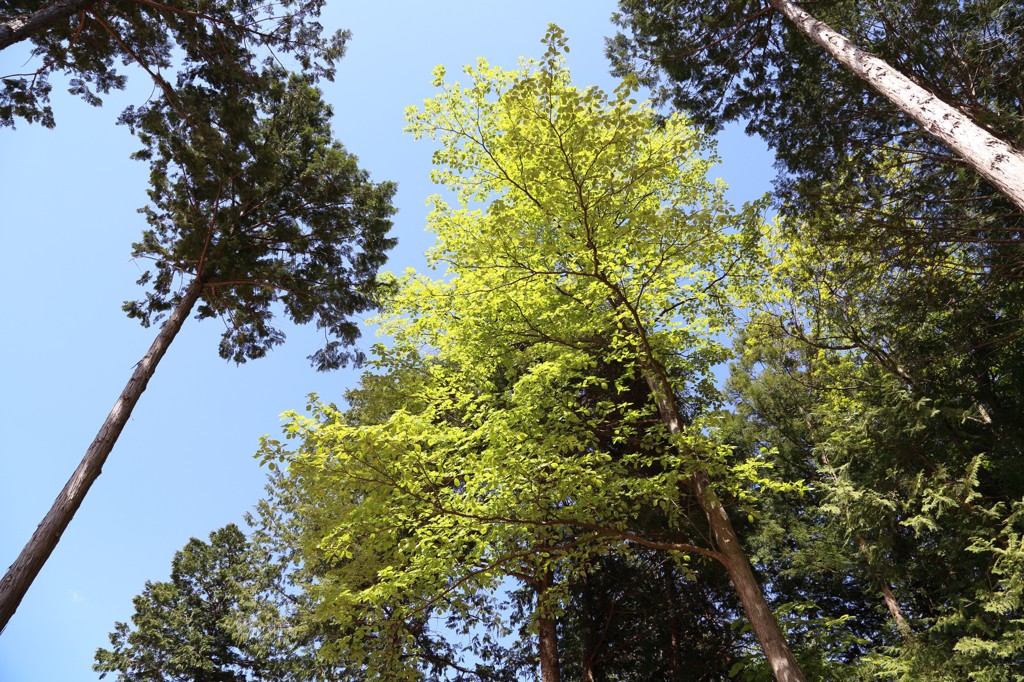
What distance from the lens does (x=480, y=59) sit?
6809 mm

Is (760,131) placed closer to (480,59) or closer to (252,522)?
(480,59)

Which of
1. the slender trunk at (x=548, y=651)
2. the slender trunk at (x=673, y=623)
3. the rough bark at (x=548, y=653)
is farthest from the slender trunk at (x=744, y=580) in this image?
the slender trunk at (x=673, y=623)

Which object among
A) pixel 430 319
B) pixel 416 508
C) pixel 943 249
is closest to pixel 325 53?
pixel 430 319

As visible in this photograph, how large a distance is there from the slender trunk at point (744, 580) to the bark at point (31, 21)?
7524 millimetres

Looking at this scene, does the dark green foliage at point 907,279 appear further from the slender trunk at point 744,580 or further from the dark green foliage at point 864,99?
the slender trunk at point 744,580

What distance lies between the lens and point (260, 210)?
880 centimetres

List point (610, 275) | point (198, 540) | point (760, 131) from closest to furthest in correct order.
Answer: point (610, 275) → point (760, 131) → point (198, 540)

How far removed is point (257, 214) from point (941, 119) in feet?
29.2

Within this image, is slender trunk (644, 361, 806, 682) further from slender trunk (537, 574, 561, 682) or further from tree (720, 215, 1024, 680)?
slender trunk (537, 574, 561, 682)

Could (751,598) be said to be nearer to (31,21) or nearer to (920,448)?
(920,448)

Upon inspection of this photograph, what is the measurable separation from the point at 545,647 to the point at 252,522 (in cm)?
942

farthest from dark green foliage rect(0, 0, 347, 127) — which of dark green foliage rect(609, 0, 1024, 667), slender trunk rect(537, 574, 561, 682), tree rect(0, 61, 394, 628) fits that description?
slender trunk rect(537, 574, 561, 682)

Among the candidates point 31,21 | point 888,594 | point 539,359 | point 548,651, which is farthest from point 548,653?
point 31,21

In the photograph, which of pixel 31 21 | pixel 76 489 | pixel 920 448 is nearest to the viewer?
pixel 31 21
